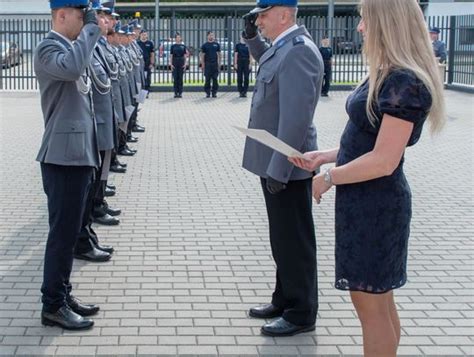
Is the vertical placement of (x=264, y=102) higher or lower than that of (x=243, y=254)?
higher

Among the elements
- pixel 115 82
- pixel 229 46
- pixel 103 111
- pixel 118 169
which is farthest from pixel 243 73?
pixel 103 111

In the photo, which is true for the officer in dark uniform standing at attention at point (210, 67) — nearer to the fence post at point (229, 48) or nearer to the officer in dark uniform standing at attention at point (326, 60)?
the fence post at point (229, 48)

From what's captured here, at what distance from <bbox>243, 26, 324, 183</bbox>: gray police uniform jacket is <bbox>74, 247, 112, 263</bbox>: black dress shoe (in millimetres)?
2094

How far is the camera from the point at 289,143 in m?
4.21

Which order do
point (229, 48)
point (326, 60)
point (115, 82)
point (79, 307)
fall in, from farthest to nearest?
point (229, 48) < point (326, 60) < point (115, 82) < point (79, 307)

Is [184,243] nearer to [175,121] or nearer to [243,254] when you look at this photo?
[243,254]

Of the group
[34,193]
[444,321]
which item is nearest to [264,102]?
[444,321]

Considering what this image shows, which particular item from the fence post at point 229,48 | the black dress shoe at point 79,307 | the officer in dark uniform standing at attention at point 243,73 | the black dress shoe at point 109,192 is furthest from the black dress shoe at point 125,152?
the fence post at point 229,48

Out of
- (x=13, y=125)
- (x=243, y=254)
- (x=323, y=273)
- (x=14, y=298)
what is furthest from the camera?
(x=13, y=125)

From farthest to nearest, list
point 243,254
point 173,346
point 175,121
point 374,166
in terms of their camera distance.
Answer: point 175,121 < point 243,254 < point 173,346 < point 374,166

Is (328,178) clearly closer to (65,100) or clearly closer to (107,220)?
(65,100)

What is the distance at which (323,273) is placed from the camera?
5.83m

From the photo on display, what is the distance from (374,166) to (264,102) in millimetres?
Answer: 1447

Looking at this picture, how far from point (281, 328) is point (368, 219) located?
1.49 m
